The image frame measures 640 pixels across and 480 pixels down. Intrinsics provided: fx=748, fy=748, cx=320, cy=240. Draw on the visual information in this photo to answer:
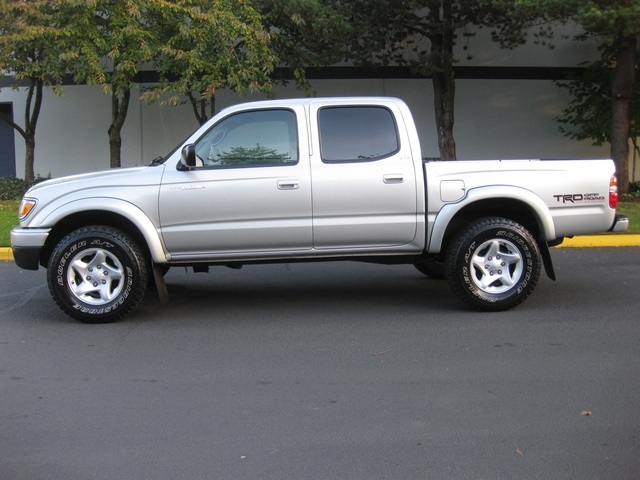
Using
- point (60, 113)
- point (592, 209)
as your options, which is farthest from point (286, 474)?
point (60, 113)

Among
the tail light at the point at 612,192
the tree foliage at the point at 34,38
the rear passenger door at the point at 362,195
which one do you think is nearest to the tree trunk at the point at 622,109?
the tail light at the point at 612,192

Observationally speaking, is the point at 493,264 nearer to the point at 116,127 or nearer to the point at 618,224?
the point at 618,224

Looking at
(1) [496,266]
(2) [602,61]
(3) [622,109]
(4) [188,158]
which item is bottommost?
(1) [496,266]

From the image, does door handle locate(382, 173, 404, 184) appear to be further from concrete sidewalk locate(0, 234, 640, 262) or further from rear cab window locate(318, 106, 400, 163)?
concrete sidewalk locate(0, 234, 640, 262)

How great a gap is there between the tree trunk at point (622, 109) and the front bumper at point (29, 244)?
12143 millimetres

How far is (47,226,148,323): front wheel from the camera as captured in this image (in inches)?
266

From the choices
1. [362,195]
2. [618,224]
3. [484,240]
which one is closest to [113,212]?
[362,195]

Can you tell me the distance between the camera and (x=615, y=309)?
7.19 metres

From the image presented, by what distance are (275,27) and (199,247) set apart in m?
11.3

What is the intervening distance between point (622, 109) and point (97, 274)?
12215 mm

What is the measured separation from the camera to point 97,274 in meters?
6.84

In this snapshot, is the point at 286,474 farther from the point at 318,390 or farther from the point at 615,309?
the point at 615,309

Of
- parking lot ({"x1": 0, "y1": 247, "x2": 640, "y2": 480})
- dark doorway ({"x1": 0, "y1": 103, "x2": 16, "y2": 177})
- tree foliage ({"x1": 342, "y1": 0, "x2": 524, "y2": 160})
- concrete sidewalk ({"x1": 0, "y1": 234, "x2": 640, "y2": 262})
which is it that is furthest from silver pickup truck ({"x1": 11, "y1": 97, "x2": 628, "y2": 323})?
dark doorway ({"x1": 0, "y1": 103, "x2": 16, "y2": 177})

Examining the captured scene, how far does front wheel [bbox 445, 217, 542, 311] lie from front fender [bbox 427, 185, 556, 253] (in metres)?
0.18
